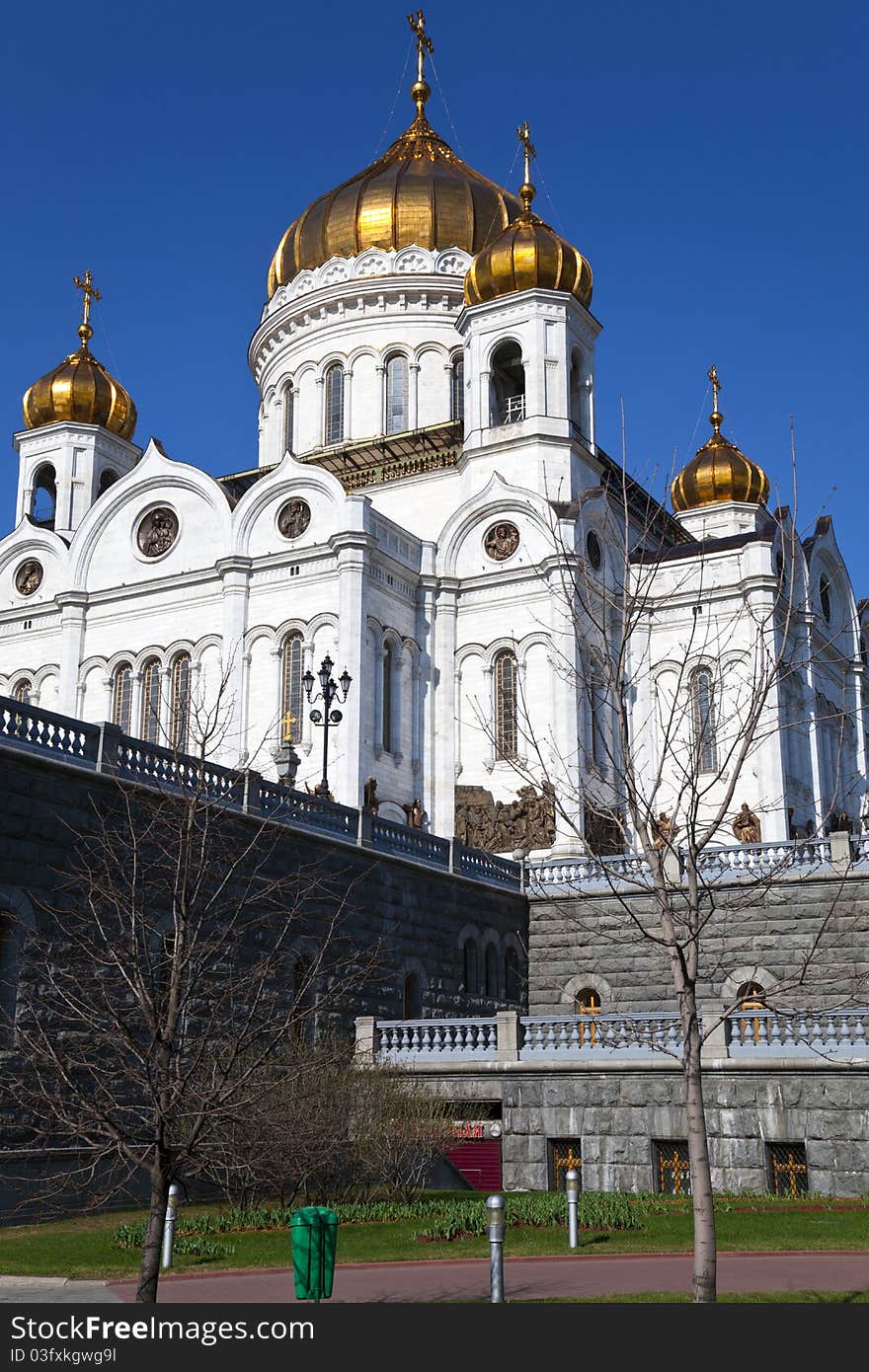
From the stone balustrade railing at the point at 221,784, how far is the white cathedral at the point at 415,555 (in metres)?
7.27

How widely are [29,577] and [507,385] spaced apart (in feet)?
55.3

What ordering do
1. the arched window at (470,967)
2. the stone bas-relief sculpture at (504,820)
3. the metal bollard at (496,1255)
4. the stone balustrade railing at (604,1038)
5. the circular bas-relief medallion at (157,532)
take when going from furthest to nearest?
the circular bas-relief medallion at (157,532)
the stone bas-relief sculpture at (504,820)
the arched window at (470,967)
the stone balustrade railing at (604,1038)
the metal bollard at (496,1255)

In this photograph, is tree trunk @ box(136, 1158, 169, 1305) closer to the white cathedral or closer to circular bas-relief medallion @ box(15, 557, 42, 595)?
the white cathedral

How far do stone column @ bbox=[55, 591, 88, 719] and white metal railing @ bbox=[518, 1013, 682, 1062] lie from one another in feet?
80.9

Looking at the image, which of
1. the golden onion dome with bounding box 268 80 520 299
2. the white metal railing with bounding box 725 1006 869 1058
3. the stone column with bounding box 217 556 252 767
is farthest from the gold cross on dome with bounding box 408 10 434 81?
the white metal railing with bounding box 725 1006 869 1058

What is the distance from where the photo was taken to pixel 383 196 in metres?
54.8

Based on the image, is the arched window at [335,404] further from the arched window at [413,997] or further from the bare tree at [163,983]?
the bare tree at [163,983]

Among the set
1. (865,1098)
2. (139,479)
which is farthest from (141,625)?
(865,1098)

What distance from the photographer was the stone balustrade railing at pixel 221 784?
67.7 feet

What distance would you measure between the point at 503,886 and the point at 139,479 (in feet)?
66.4

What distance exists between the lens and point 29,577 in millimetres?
48156

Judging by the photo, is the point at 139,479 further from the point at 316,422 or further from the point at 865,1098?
the point at 865,1098

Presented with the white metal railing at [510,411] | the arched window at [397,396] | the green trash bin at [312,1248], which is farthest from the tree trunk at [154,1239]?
the arched window at [397,396]

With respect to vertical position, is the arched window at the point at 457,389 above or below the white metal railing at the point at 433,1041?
above
